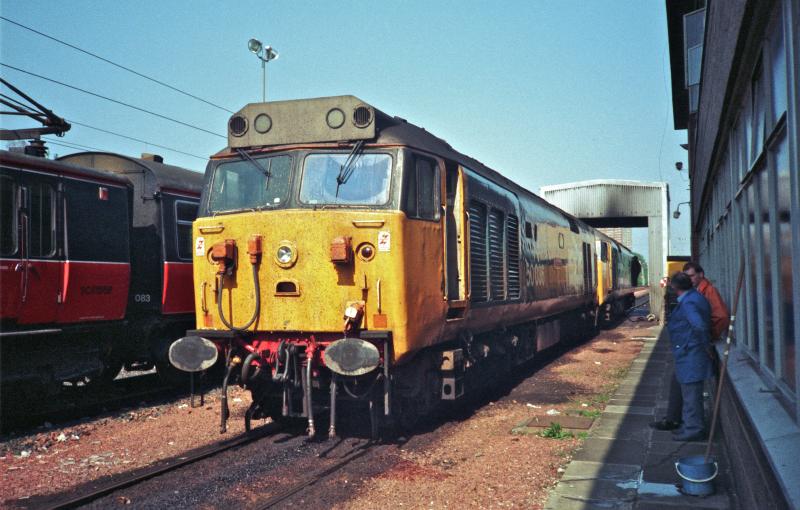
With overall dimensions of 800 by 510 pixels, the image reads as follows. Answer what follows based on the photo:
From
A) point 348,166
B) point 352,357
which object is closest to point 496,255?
point 348,166

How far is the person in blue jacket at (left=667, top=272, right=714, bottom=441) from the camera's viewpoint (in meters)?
6.59

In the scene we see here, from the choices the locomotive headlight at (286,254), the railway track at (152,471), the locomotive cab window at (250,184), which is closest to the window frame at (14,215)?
the locomotive cab window at (250,184)

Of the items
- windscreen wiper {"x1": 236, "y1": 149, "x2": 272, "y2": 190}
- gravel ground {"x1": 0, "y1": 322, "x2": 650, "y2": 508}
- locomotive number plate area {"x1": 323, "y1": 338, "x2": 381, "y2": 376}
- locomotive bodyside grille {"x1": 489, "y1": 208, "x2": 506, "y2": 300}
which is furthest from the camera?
locomotive bodyside grille {"x1": 489, "y1": 208, "x2": 506, "y2": 300}

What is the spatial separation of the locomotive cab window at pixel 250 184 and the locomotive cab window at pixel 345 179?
26 cm

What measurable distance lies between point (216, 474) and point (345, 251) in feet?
7.59

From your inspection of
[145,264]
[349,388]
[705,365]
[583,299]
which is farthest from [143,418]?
[583,299]

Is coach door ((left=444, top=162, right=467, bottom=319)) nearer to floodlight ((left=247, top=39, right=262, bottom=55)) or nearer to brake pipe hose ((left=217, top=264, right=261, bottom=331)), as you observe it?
brake pipe hose ((left=217, top=264, right=261, bottom=331))

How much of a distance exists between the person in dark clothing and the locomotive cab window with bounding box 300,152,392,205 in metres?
3.09

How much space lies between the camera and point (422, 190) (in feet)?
23.6

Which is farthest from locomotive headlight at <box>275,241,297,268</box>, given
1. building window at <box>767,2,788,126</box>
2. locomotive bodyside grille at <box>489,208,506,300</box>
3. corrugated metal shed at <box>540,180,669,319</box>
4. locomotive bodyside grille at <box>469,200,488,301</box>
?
corrugated metal shed at <box>540,180,669,319</box>

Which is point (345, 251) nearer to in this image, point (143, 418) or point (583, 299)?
point (143, 418)

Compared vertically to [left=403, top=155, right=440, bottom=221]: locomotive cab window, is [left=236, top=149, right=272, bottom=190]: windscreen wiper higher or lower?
higher

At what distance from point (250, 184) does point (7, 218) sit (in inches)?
124

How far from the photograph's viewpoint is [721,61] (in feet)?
18.0
